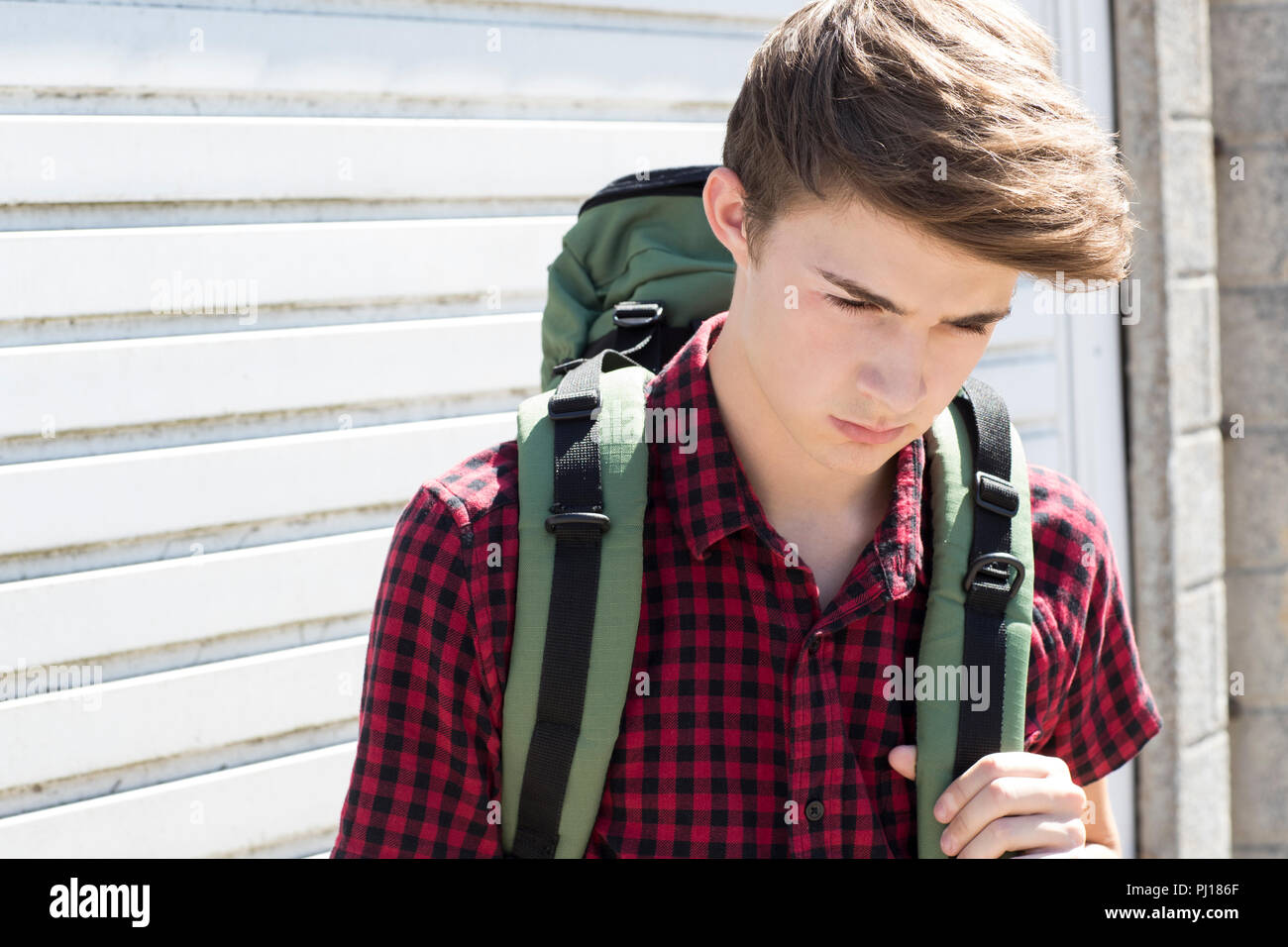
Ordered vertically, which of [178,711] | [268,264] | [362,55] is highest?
[362,55]

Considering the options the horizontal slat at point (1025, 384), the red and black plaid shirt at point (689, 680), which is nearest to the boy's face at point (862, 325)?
the red and black plaid shirt at point (689, 680)

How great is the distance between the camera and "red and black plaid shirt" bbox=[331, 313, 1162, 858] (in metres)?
1.45

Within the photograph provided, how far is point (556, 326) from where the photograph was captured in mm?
1915

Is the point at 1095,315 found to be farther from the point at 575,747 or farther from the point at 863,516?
the point at 575,747

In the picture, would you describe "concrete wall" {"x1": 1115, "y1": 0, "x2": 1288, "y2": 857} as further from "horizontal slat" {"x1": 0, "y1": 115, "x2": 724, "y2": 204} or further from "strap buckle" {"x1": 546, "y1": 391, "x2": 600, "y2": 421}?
"strap buckle" {"x1": 546, "y1": 391, "x2": 600, "y2": 421}

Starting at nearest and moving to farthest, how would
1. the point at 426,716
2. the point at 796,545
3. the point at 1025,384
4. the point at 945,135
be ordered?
the point at 945,135
the point at 426,716
the point at 796,545
the point at 1025,384

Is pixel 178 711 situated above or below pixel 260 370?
below

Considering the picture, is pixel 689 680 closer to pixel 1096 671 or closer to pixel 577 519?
pixel 577 519

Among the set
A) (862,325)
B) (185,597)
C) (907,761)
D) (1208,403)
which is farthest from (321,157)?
(1208,403)

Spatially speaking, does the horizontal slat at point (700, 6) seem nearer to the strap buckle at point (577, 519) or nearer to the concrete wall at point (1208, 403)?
the concrete wall at point (1208, 403)

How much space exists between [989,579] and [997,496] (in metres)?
0.13

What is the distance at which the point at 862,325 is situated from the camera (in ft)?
4.76
